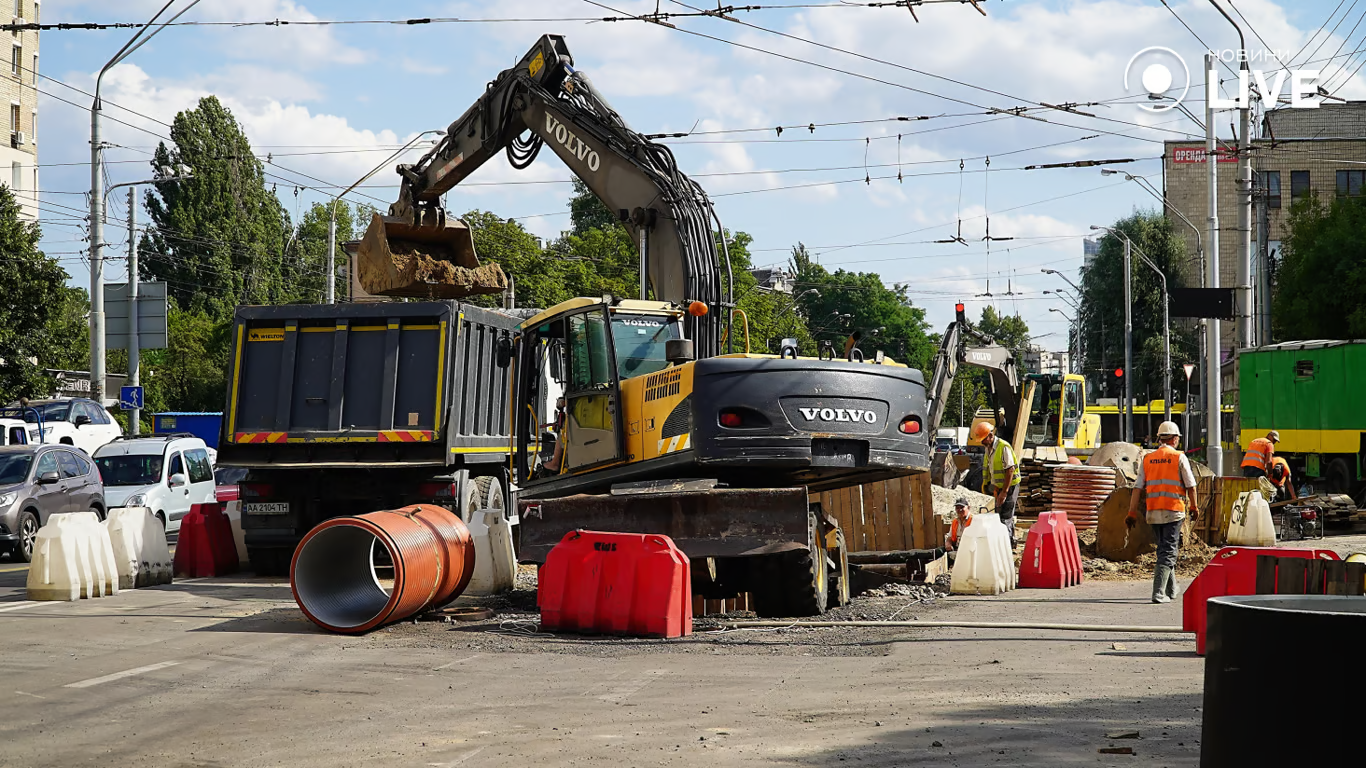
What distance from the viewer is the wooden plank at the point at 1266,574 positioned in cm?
963

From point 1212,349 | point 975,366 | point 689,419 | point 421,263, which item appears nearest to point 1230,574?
point 689,419

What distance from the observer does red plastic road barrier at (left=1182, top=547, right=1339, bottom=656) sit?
32.3 feet

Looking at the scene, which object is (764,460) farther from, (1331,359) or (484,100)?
(1331,359)

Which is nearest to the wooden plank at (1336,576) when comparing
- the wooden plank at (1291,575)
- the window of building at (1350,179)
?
the wooden plank at (1291,575)

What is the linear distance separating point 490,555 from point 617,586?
3674mm

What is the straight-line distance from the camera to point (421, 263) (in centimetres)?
1809

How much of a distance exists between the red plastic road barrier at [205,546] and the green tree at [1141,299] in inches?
2175

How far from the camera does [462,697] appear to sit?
834 cm

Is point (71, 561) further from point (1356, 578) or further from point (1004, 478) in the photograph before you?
point (1356, 578)

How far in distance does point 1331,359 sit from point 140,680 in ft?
84.5

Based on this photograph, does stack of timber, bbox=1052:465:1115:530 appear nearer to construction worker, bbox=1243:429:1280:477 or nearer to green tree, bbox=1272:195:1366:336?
construction worker, bbox=1243:429:1280:477

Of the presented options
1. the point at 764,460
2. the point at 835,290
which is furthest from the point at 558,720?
the point at 835,290

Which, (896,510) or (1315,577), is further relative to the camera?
(896,510)

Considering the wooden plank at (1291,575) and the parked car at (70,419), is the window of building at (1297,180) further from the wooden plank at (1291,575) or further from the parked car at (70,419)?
the wooden plank at (1291,575)
